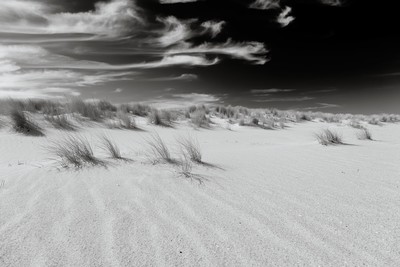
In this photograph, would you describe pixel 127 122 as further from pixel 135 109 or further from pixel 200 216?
pixel 200 216

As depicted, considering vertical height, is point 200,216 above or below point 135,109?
below

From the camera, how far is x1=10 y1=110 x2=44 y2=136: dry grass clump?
6.58 m

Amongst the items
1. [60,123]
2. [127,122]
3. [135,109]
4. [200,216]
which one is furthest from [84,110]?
[200,216]

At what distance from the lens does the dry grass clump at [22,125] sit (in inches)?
259

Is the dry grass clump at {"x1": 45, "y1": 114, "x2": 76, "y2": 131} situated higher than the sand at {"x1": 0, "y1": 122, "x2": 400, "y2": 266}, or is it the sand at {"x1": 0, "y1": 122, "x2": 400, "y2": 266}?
the dry grass clump at {"x1": 45, "y1": 114, "x2": 76, "y2": 131}

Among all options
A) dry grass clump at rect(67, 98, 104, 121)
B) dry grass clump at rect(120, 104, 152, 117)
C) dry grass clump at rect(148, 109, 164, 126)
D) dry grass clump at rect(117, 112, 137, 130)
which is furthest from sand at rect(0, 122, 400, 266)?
dry grass clump at rect(120, 104, 152, 117)

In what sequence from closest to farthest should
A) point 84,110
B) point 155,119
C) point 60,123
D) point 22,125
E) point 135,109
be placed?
point 22,125, point 60,123, point 84,110, point 155,119, point 135,109

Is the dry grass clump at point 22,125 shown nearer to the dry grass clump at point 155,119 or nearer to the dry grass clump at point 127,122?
the dry grass clump at point 127,122

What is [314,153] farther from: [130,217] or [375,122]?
[375,122]

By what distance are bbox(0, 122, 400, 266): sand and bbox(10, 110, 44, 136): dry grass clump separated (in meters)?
3.43

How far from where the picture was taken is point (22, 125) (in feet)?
21.9

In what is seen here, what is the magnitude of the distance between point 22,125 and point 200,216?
21.1ft

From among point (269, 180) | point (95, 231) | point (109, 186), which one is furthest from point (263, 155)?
point (95, 231)

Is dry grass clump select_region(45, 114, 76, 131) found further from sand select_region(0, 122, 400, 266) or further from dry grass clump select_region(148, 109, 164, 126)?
sand select_region(0, 122, 400, 266)
